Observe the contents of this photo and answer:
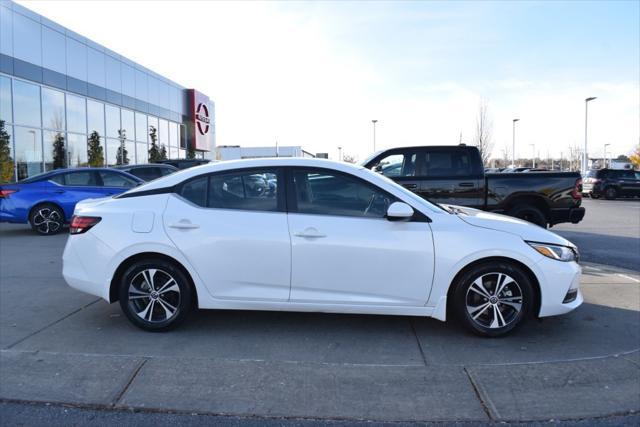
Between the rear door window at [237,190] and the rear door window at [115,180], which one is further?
the rear door window at [115,180]

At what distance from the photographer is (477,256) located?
448 centimetres

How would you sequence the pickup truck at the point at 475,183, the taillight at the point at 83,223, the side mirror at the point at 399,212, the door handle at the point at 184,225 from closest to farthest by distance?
1. the side mirror at the point at 399,212
2. the door handle at the point at 184,225
3. the taillight at the point at 83,223
4. the pickup truck at the point at 475,183

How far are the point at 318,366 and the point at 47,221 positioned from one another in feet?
31.1

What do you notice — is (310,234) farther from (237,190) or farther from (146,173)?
(146,173)

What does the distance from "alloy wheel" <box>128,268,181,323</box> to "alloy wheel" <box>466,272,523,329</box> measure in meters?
2.66

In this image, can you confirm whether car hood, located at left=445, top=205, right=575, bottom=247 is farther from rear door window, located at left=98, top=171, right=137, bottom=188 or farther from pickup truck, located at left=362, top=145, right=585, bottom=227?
rear door window, located at left=98, top=171, right=137, bottom=188

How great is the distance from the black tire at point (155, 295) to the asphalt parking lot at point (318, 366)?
0.14 meters

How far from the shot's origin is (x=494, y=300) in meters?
4.58

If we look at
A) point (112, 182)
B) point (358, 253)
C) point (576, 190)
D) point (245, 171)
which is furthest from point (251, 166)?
point (112, 182)

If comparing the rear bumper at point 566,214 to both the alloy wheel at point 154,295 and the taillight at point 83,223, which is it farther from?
the taillight at point 83,223

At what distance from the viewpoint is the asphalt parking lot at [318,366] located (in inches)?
136

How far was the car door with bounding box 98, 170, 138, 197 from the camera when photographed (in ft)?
39.9

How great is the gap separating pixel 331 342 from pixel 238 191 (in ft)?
5.29

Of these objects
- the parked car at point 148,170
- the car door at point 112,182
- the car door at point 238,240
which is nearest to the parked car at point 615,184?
the parked car at point 148,170
